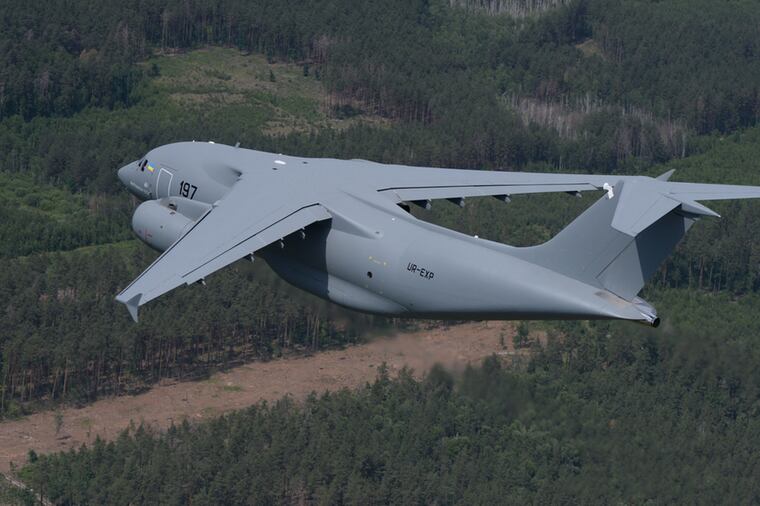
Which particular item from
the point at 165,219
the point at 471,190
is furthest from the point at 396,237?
the point at 165,219

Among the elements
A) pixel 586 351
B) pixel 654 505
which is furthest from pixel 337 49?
pixel 654 505

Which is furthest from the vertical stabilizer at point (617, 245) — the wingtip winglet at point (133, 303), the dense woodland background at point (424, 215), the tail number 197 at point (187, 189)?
the tail number 197 at point (187, 189)

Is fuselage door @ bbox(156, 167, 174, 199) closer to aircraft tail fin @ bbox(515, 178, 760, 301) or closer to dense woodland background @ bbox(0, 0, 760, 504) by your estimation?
dense woodland background @ bbox(0, 0, 760, 504)

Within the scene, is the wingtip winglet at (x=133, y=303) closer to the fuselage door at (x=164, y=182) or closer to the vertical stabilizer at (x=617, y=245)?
the vertical stabilizer at (x=617, y=245)

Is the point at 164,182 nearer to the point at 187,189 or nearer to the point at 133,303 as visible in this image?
the point at 187,189

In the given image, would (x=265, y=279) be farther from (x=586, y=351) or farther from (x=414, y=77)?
(x=414, y=77)

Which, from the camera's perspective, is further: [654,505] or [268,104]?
[268,104]

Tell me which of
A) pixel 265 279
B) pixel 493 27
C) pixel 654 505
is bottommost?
pixel 493 27

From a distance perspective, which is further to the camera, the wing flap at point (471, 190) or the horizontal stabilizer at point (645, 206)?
the wing flap at point (471, 190)
